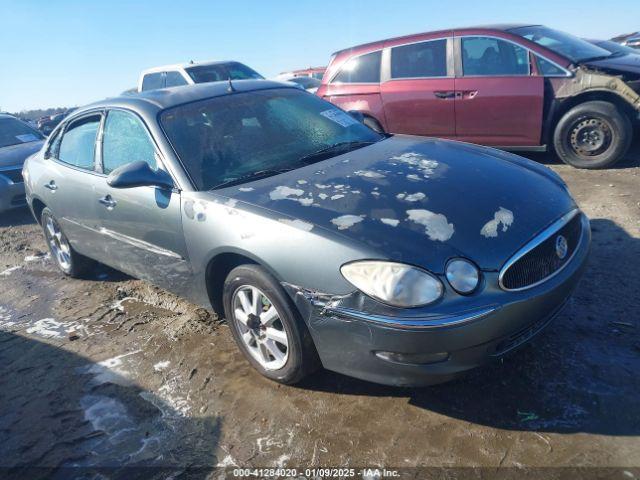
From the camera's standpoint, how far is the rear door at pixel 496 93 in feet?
19.0

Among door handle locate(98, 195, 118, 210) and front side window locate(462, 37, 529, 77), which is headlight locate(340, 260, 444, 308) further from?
front side window locate(462, 37, 529, 77)

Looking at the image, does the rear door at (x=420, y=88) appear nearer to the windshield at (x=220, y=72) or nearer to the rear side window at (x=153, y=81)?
the windshield at (x=220, y=72)

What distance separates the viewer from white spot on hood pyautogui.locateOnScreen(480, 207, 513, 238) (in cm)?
235

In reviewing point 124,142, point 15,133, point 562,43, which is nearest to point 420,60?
point 562,43

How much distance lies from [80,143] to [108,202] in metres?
0.90

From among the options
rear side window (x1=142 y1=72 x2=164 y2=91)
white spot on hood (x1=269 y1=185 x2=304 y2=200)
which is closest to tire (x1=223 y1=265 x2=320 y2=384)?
white spot on hood (x1=269 y1=185 x2=304 y2=200)

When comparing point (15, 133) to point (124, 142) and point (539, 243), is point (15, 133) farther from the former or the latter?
point (539, 243)

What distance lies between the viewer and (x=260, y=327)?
2760mm


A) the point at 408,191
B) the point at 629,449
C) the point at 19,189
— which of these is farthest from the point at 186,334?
the point at 19,189

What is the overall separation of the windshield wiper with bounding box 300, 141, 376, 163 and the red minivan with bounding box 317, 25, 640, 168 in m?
3.00

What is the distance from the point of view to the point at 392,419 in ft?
7.99

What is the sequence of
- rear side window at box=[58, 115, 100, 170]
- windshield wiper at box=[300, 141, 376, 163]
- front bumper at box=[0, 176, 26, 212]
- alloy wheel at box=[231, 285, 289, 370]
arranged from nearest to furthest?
alloy wheel at box=[231, 285, 289, 370]
windshield wiper at box=[300, 141, 376, 163]
rear side window at box=[58, 115, 100, 170]
front bumper at box=[0, 176, 26, 212]

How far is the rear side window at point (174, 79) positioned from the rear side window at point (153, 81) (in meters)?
0.15

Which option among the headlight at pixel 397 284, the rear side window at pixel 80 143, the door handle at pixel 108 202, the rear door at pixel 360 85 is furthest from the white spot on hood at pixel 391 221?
the rear door at pixel 360 85
